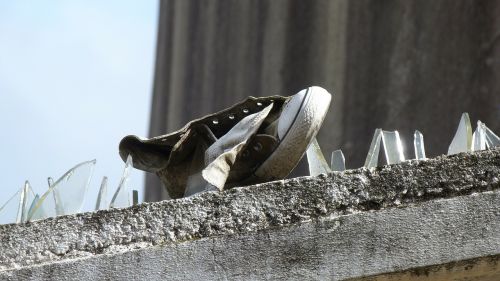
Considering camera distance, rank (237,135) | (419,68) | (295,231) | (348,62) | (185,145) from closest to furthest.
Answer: (295,231)
(237,135)
(185,145)
(419,68)
(348,62)

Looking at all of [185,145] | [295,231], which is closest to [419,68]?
[185,145]

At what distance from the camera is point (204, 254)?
12.2 ft

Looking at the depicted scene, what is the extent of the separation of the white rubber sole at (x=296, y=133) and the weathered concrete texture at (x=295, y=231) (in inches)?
9.2

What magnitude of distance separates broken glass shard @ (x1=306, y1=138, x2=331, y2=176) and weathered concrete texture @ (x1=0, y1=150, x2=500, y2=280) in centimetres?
24

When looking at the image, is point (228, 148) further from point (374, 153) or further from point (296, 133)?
point (374, 153)

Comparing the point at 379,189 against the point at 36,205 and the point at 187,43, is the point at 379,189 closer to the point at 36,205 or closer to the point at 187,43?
the point at 36,205

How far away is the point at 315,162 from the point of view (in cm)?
405

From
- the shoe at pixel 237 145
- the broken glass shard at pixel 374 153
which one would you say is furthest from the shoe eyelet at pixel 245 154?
the broken glass shard at pixel 374 153

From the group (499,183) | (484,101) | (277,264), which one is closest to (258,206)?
(277,264)

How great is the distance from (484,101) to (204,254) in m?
6.03

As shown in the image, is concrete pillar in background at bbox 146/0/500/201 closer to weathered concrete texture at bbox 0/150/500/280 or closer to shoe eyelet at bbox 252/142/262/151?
shoe eyelet at bbox 252/142/262/151

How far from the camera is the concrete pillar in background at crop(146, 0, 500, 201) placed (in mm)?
9836

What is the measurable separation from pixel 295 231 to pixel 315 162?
0.36m

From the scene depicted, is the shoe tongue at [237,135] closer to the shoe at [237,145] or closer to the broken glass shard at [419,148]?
the shoe at [237,145]
